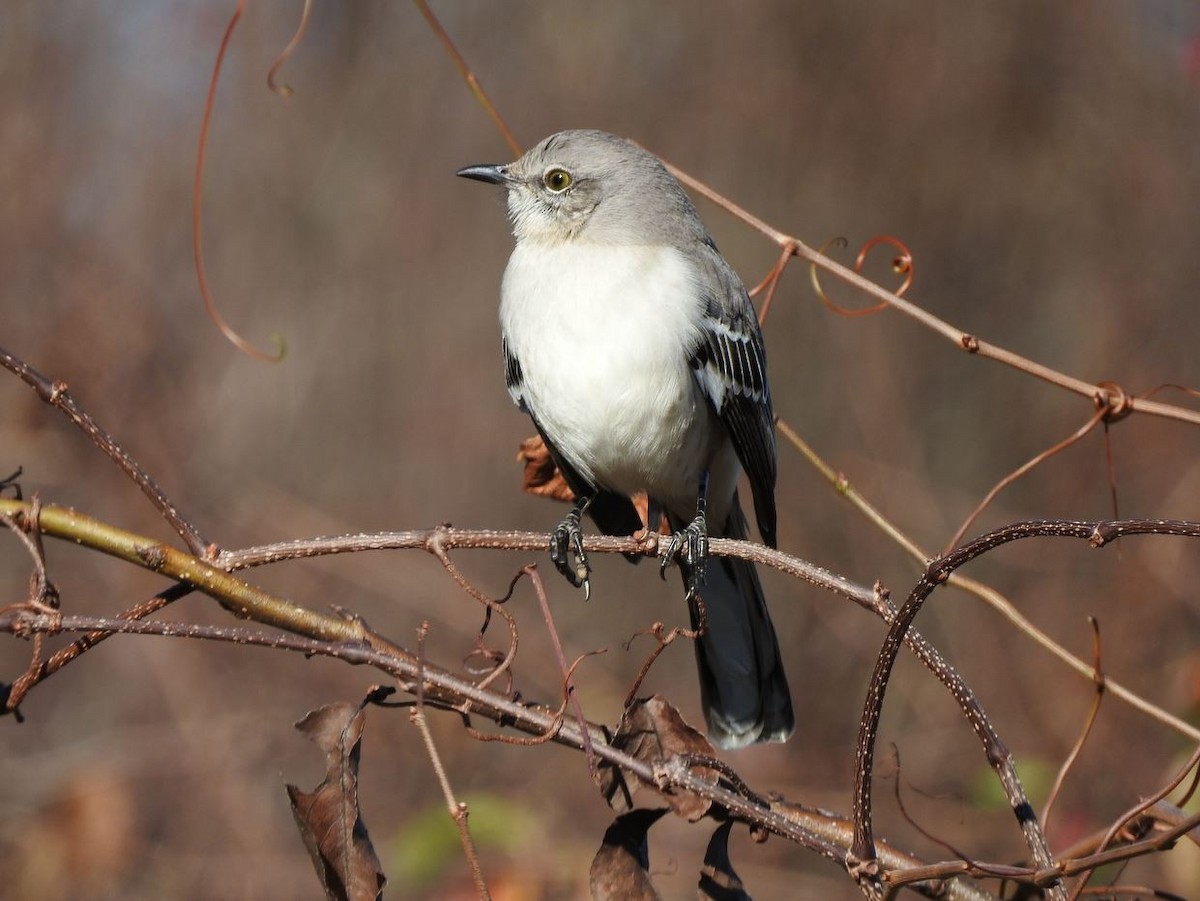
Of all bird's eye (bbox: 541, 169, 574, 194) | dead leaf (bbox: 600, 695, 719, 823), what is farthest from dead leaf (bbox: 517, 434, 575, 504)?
dead leaf (bbox: 600, 695, 719, 823)

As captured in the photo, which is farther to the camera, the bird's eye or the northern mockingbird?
the bird's eye

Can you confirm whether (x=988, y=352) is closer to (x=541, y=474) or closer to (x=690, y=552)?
(x=690, y=552)

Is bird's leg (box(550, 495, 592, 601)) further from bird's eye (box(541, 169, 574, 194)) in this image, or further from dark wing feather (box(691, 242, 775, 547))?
bird's eye (box(541, 169, 574, 194))

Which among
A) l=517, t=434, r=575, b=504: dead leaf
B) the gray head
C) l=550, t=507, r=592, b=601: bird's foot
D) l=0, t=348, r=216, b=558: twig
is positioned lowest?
l=0, t=348, r=216, b=558: twig

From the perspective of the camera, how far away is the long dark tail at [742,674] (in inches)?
155

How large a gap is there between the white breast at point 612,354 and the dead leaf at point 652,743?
1.59m

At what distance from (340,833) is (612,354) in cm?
194

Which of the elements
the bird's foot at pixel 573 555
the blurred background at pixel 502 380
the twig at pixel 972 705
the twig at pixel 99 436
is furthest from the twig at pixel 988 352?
the blurred background at pixel 502 380

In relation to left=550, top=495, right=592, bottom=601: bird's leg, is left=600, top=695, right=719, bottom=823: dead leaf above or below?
below

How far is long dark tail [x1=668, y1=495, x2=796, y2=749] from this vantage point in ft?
12.9

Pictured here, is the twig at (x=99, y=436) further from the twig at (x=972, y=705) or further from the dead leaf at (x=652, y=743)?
the twig at (x=972, y=705)

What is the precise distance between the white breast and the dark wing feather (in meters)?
0.06

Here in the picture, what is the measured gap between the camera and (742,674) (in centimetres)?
399

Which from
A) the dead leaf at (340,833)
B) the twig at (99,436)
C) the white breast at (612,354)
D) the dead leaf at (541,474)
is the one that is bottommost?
the dead leaf at (340,833)
